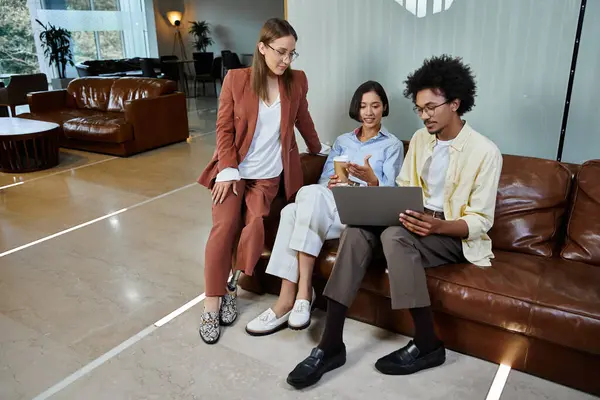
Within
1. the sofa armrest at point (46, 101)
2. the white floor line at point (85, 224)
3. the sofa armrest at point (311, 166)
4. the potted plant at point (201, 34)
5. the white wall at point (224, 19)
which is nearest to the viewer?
the sofa armrest at point (311, 166)

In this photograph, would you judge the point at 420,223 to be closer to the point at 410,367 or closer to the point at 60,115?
the point at 410,367

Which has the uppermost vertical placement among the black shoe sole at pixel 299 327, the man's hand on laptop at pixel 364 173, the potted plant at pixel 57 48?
the potted plant at pixel 57 48

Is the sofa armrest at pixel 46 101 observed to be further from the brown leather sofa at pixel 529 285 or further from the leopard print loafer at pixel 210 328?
the leopard print loafer at pixel 210 328

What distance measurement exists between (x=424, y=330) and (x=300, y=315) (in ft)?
1.83

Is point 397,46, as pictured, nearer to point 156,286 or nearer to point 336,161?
point 336,161

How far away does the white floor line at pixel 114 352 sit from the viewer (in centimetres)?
184

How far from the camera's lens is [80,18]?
395 inches

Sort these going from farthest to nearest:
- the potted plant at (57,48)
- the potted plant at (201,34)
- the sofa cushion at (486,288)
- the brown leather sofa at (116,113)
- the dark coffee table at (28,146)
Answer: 1. the potted plant at (201,34)
2. the potted plant at (57,48)
3. the brown leather sofa at (116,113)
4. the dark coffee table at (28,146)
5. the sofa cushion at (486,288)

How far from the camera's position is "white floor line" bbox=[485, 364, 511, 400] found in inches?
68.7

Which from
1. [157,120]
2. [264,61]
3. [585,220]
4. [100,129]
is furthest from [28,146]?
[585,220]

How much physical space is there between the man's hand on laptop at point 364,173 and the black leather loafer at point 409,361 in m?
0.72

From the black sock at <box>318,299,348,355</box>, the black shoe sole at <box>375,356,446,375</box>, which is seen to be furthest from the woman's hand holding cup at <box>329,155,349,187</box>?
the black shoe sole at <box>375,356,446,375</box>

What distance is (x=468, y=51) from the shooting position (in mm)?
2572

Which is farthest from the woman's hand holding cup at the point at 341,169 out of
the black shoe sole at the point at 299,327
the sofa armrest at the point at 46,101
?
the sofa armrest at the point at 46,101
